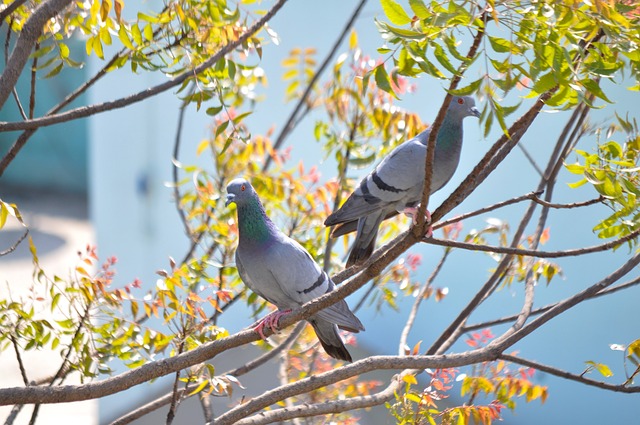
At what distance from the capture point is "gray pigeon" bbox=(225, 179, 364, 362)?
5.03 feet

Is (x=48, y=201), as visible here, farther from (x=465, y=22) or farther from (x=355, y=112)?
(x=465, y=22)

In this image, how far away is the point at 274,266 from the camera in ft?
5.03

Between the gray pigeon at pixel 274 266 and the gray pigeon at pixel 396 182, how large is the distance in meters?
0.14

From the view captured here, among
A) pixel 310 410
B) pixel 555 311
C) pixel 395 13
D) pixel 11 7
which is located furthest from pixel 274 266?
pixel 395 13

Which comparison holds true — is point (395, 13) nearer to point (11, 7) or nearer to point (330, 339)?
point (11, 7)

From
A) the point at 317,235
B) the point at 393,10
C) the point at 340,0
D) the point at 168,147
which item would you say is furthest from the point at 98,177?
the point at 393,10

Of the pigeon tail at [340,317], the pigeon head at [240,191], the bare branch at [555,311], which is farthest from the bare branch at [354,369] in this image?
the pigeon head at [240,191]

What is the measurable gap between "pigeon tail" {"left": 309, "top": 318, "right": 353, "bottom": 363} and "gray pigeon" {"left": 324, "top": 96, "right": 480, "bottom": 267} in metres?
0.19

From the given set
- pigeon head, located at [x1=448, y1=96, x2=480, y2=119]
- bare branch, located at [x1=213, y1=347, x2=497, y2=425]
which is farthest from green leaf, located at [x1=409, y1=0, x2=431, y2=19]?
pigeon head, located at [x1=448, y1=96, x2=480, y2=119]

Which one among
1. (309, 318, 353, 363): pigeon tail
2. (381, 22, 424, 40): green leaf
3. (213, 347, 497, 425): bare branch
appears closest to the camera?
(381, 22, 424, 40): green leaf

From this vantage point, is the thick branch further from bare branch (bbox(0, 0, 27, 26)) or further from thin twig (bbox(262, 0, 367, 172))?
thin twig (bbox(262, 0, 367, 172))

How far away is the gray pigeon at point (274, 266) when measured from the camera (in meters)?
1.53

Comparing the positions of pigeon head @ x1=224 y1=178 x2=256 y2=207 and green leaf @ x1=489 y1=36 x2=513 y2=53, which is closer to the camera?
green leaf @ x1=489 y1=36 x2=513 y2=53

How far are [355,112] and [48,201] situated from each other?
3454mm
